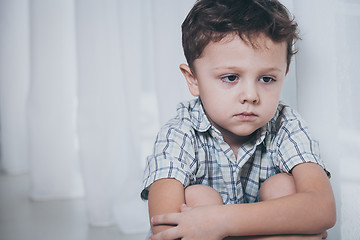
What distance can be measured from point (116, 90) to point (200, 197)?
692 millimetres

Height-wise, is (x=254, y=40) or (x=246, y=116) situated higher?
(x=254, y=40)

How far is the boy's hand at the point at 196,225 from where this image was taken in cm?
83

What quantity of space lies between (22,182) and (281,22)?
145cm

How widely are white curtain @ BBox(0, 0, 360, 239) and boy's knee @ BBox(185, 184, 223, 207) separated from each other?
31 centimetres

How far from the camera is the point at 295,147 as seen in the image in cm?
98

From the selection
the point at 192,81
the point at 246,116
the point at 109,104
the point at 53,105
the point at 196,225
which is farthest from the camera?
the point at 53,105

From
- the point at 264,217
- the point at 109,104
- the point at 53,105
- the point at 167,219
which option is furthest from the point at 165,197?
the point at 53,105

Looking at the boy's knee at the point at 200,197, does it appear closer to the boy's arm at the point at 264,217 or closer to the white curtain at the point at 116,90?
the boy's arm at the point at 264,217

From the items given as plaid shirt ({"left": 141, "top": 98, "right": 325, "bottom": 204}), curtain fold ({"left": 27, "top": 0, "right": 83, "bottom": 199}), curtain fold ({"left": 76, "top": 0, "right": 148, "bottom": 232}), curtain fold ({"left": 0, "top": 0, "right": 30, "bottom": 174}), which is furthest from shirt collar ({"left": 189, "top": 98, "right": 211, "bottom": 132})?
curtain fold ({"left": 0, "top": 0, "right": 30, "bottom": 174})

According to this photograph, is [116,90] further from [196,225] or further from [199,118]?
[196,225]

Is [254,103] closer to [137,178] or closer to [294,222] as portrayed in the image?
[294,222]

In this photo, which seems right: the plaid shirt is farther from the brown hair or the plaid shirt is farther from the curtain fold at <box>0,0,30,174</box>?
the curtain fold at <box>0,0,30,174</box>

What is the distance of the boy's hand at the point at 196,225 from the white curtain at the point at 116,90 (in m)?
0.35

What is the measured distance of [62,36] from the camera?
1705 mm
